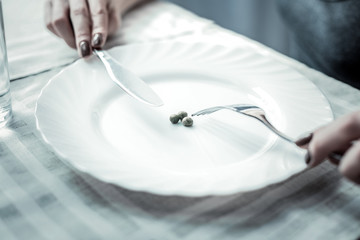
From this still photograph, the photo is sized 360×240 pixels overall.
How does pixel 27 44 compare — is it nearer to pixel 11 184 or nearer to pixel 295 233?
pixel 11 184

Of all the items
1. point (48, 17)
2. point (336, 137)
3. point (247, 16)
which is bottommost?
point (247, 16)

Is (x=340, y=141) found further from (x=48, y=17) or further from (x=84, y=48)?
(x=48, y=17)

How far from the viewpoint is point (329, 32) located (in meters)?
0.85

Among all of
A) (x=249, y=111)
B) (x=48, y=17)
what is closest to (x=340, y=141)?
(x=249, y=111)

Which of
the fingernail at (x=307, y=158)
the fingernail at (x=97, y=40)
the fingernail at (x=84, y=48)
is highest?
the fingernail at (x=307, y=158)

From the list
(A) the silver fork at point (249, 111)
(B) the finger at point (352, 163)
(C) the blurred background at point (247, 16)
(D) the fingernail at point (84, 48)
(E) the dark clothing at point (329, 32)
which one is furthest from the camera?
(C) the blurred background at point (247, 16)

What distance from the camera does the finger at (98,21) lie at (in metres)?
0.70

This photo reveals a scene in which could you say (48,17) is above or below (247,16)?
above

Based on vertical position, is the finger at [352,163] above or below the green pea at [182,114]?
above

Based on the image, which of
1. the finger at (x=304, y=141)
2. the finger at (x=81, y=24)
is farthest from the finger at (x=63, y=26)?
the finger at (x=304, y=141)

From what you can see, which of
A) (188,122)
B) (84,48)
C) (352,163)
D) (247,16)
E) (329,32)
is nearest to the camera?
(352,163)

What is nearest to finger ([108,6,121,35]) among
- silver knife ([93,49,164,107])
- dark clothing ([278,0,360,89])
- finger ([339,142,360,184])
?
silver knife ([93,49,164,107])

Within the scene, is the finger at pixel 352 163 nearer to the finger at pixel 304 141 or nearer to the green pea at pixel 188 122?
the finger at pixel 304 141

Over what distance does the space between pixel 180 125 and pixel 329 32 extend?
441mm
